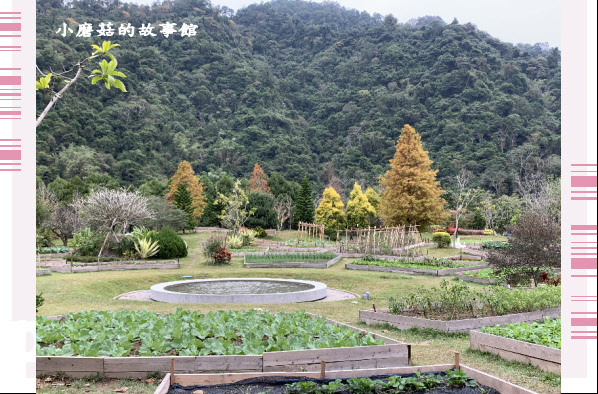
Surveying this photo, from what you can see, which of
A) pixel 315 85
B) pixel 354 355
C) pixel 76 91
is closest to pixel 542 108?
pixel 315 85

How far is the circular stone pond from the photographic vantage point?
36.4 ft

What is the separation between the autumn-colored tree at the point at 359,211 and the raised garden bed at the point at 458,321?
25.8m

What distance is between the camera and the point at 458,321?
743cm

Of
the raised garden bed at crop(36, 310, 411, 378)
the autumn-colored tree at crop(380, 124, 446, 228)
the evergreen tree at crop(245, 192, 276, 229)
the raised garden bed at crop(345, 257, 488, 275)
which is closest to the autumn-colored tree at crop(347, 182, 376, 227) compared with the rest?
the evergreen tree at crop(245, 192, 276, 229)

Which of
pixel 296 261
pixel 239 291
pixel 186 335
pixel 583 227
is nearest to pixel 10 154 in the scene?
pixel 583 227

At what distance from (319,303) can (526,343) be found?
18.9 ft

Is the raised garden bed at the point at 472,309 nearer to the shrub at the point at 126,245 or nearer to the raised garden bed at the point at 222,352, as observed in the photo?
the raised garden bed at the point at 222,352

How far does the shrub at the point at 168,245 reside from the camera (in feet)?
66.1

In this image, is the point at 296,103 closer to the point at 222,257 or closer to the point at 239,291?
the point at 222,257

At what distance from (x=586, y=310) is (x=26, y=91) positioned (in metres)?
2.37

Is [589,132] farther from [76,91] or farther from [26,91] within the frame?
[76,91]

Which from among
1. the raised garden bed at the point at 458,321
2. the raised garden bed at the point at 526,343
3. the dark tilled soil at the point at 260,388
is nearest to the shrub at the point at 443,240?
the raised garden bed at the point at 458,321

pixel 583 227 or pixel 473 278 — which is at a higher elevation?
pixel 583 227

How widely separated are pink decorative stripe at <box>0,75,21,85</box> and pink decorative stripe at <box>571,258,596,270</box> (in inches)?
90.3
